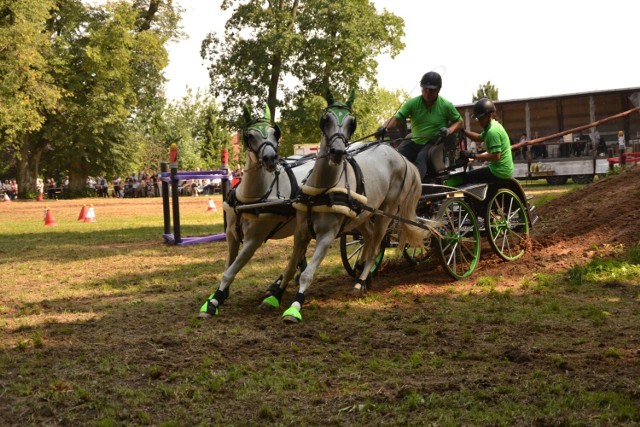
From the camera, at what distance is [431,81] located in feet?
30.9

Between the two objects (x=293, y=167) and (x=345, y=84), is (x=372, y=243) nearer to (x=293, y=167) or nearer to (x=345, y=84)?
(x=293, y=167)

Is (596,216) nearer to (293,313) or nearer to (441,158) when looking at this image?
(441,158)

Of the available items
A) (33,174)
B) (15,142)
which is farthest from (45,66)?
(33,174)

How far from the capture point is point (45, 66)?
43.4 meters

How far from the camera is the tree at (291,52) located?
40781 millimetres

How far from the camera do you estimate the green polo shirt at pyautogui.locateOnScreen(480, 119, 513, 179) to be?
32.6 feet

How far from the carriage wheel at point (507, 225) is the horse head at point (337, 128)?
3218 millimetres

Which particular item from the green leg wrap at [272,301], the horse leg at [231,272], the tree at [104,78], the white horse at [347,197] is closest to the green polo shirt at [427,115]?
the white horse at [347,197]

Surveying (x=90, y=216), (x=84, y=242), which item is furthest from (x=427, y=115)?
(x=90, y=216)

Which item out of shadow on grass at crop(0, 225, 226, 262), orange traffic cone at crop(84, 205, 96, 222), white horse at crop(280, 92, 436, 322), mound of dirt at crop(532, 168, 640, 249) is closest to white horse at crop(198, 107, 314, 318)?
white horse at crop(280, 92, 436, 322)

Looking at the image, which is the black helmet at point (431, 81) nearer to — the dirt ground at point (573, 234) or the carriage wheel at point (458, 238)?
the carriage wheel at point (458, 238)

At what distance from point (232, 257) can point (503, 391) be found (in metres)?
4.05

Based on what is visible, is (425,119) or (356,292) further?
(425,119)

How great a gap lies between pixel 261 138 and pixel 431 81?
2.83 metres
